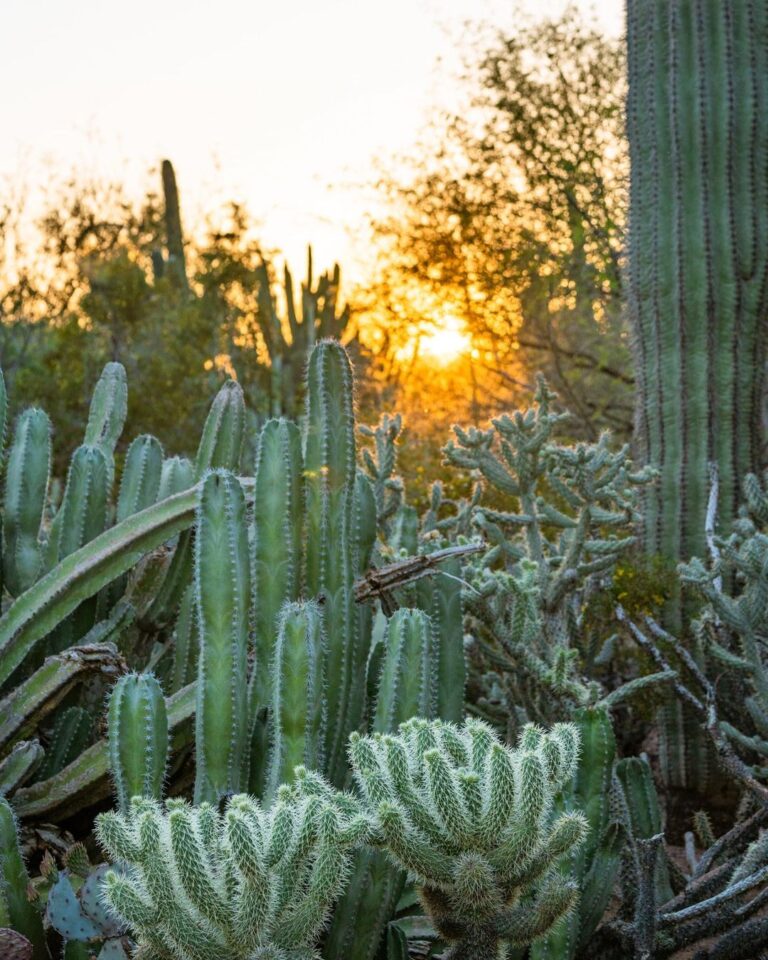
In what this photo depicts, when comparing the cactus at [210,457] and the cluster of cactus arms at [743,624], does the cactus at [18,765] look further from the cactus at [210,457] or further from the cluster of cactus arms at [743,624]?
the cluster of cactus arms at [743,624]

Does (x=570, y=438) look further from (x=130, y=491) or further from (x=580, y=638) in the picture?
(x=130, y=491)

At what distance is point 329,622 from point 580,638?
5.17ft

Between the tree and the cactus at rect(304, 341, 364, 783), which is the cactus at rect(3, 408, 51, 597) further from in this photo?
the tree

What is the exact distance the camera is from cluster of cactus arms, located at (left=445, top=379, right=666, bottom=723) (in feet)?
10.5

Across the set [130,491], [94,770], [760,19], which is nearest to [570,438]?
[760,19]

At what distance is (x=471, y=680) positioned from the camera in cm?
411

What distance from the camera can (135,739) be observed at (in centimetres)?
229

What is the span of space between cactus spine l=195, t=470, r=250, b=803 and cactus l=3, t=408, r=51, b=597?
93 cm

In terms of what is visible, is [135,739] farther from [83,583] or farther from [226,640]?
[83,583]

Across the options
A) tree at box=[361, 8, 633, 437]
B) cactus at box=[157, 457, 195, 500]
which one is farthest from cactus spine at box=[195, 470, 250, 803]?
tree at box=[361, 8, 633, 437]

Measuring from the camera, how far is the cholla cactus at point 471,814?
1.76m

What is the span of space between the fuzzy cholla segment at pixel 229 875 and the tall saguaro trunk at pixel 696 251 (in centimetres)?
315

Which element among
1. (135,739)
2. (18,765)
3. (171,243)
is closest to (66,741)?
(18,765)

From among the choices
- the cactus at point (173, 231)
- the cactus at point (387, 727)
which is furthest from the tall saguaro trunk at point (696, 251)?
the cactus at point (173, 231)
